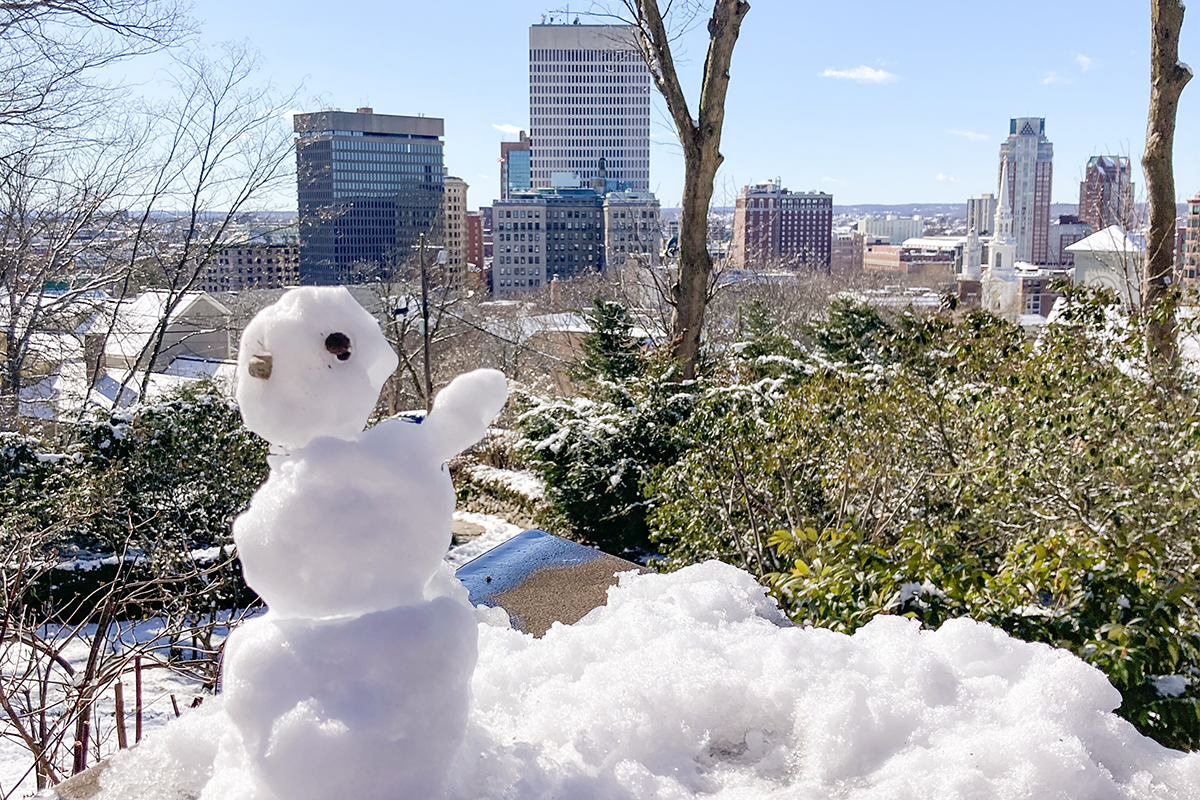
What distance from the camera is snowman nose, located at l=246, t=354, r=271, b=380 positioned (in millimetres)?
1787

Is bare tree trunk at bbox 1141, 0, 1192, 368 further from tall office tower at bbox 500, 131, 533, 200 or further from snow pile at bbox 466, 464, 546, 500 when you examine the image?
tall office tower at bbox 500, 131, 533, 200

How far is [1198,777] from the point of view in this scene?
1813 mm

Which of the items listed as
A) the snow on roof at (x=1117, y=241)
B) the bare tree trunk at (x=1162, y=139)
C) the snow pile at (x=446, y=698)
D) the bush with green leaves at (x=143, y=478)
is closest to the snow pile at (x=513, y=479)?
the bush with green leaves at (x=143, y=478)

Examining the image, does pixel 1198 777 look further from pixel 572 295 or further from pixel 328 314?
pixel 572 295

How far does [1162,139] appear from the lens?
7.75 m

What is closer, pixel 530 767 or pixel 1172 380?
pixel 530 767

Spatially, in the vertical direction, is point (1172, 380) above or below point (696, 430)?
above

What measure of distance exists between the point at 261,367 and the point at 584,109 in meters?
117

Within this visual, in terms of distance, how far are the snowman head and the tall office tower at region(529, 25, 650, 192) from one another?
4342 inches

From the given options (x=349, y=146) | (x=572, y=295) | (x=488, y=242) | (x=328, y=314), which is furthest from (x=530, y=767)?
(x=488, y=242)

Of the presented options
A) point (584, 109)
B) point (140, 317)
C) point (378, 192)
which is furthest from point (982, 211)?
point (140, 317)

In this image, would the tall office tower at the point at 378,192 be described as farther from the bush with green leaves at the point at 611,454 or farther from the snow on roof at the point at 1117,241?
the snow on roof at the point at 1117,241

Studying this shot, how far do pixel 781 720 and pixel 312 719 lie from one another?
104cm

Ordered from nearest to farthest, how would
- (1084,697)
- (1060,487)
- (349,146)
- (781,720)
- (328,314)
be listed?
(328,314) < (1084,697) < (781,720) < (1060,487) < (349,146)
